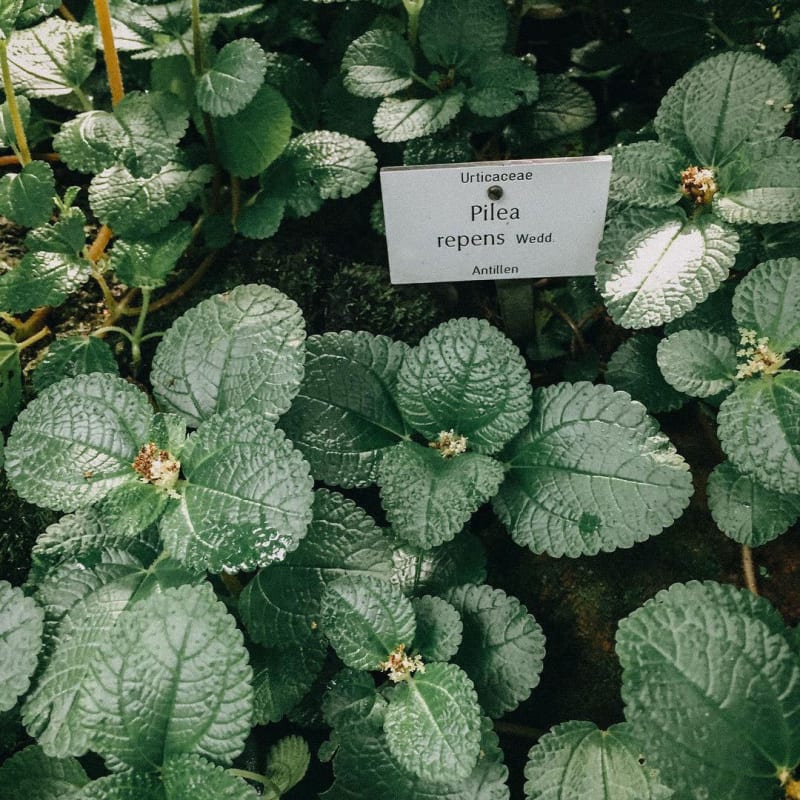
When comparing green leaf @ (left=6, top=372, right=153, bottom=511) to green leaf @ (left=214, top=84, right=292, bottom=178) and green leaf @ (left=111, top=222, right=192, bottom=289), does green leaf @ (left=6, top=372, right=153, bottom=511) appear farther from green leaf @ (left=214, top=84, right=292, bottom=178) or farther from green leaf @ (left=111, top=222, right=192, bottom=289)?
green leaf @ (left=214, top=84, right=292, bottom=178)

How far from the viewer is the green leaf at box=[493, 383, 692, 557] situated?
1.14m

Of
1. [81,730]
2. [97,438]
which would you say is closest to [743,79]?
[97,438]

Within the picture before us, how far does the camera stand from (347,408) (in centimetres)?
129

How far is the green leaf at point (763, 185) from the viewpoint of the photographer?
46.5 inches

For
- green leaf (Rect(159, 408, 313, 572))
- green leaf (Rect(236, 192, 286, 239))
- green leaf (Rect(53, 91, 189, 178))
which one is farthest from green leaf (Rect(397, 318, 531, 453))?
green leaf (Rect(53, 91, 189, 178))

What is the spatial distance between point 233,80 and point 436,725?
1046 mm

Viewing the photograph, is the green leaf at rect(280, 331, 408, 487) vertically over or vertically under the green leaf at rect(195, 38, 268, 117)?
under

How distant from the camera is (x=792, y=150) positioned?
1.20 m

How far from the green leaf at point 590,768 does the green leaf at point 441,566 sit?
256 millimetres

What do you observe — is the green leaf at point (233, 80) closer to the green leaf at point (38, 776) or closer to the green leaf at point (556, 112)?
the green leaf at point (556, 112)

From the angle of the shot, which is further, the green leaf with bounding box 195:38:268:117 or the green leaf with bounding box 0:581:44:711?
the green leaf with bounding box 195:38:268:117

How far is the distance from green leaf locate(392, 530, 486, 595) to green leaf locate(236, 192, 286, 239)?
23.8 inches

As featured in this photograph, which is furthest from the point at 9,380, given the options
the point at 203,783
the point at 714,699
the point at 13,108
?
the point at 714,699

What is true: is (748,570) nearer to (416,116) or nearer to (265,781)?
(265,781)
